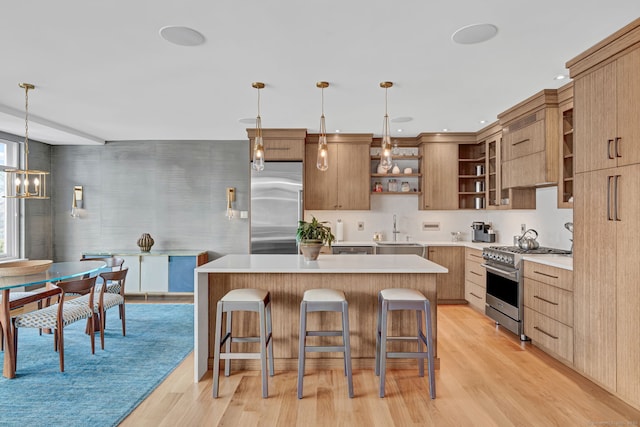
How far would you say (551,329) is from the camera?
10.8ft

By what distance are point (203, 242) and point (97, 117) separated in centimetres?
235

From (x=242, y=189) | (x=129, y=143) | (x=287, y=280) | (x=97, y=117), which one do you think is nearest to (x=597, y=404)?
(x=287, y=280)

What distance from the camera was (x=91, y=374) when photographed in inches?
118

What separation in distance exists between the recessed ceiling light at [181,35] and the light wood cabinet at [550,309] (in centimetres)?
342

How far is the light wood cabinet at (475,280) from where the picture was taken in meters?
4.66

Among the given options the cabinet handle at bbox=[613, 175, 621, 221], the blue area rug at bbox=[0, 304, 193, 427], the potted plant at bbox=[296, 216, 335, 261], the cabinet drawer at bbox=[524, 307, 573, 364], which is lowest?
the blue area rug at bbox=[0, 304, 193, 427]

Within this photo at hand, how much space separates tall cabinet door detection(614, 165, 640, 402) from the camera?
7.87 feet

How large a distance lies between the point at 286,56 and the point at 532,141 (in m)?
2.91

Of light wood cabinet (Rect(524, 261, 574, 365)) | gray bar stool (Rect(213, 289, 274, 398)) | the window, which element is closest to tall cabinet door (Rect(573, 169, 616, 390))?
light wood cabinet (Rect(524, 261, 574, 365))

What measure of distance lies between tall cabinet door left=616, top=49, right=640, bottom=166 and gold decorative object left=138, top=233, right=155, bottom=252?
226 inches

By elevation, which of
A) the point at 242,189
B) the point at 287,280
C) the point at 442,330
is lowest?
the point at 442,330

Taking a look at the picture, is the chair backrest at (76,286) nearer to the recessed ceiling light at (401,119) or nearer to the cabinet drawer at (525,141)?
the recessed ceiling light at (401,119)

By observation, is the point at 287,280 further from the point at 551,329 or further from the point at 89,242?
the point at 89,242

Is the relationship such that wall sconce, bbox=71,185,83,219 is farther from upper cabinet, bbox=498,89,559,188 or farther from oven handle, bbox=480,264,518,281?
upper cabinet, bbox=498,89,559,188
